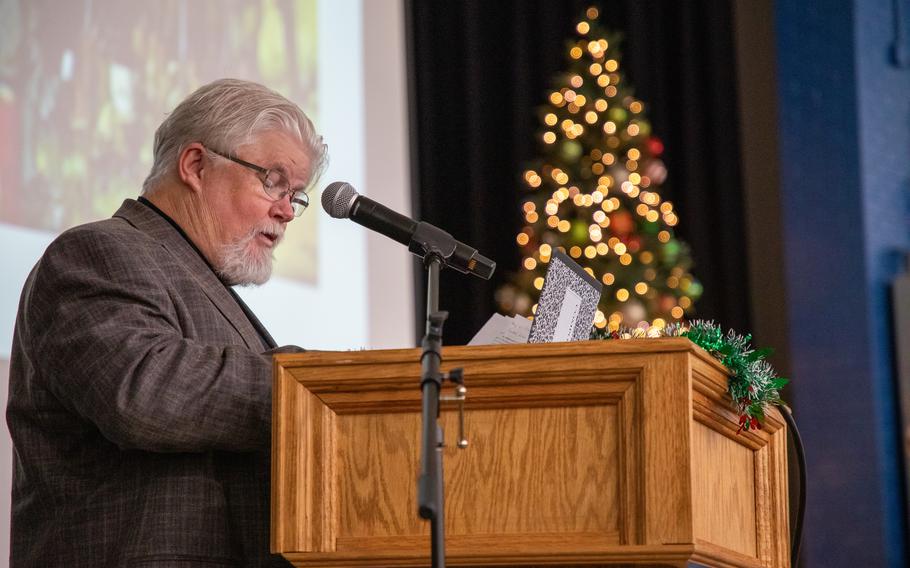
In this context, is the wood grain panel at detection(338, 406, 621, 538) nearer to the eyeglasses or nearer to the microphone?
the microphone

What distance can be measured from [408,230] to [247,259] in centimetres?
57

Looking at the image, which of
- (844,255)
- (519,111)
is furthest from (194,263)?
(519,111)

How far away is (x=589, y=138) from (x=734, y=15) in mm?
1161

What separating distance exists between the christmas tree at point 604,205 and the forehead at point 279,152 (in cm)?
367

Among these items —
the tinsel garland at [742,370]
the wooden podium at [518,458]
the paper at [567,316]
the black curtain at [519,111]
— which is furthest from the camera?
the black curtain at [519,111]

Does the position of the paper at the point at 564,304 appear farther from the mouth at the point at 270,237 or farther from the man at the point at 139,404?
the mouth at the point at 270,237

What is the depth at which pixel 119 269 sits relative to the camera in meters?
1.94

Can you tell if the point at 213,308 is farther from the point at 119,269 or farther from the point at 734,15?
the point at 734,15

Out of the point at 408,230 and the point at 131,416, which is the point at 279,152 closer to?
the point at 408,230

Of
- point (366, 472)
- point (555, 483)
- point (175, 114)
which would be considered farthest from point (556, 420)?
point (175, 114)

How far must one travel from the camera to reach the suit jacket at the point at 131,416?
1.80 metres

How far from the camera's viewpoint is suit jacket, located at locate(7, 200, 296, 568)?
70.7 inches

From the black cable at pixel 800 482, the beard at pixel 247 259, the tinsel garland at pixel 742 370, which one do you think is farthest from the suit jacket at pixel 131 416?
the black cable at pixel 800 482

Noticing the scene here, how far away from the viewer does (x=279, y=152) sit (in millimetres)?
2301
